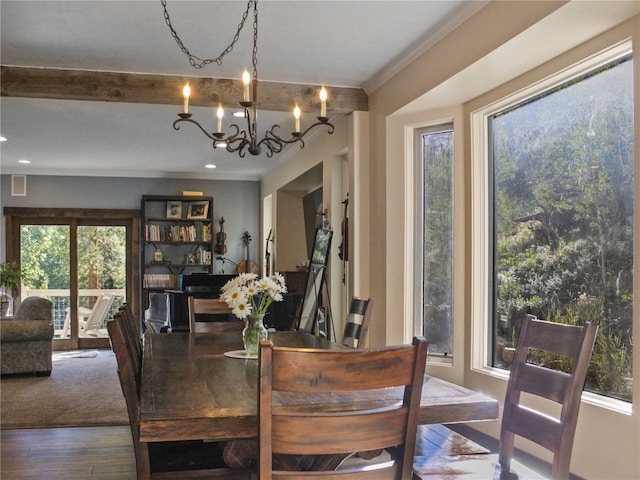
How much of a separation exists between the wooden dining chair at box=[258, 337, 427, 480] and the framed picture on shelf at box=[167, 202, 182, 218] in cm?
864

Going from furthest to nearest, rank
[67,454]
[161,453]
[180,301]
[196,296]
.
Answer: [180,301] < [196,296] < [67,454] < [161,453]

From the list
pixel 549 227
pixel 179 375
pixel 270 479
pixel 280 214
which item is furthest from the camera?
pixel 280 214

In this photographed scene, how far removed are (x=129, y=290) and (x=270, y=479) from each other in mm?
8939

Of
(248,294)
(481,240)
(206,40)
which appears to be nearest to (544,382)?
(248,294)

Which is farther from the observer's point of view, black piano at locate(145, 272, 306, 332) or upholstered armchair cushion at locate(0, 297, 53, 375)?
black piano at locate(145, 272, 306, 332)

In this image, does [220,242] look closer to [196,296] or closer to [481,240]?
[196,296]

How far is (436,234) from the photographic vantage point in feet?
16.0

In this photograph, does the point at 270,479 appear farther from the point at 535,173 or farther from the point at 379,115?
the point at 379,115

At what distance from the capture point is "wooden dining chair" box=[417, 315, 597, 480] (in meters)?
1.96

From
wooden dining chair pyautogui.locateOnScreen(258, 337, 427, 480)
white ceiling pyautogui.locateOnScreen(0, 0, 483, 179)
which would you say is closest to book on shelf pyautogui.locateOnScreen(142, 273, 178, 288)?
white ceiling pyautogui.locateOnScreen(0, 0, 483, 179)

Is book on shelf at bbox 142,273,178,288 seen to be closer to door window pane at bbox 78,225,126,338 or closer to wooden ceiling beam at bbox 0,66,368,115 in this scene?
door window pane at bbox 78,225,126,338

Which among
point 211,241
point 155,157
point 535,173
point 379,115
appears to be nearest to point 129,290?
point 211,241

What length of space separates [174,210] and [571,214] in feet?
24.4

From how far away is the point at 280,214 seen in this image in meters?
8.88
